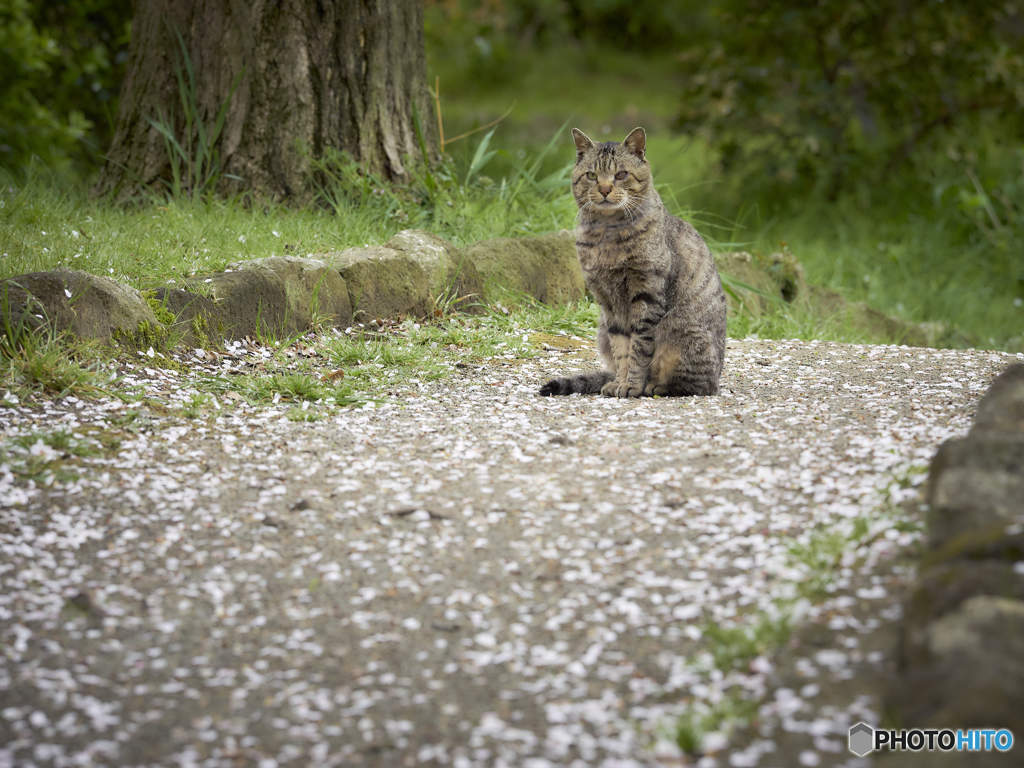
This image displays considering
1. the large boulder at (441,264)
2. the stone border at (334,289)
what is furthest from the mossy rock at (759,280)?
the large boulder at (441,264)

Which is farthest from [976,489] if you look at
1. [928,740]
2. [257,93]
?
[257,93]

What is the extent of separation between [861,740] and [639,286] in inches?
99.1

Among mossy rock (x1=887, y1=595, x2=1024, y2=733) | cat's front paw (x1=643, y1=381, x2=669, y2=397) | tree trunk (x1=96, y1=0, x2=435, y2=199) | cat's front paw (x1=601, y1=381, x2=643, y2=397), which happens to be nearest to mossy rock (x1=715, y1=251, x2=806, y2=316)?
cat's front paw (x1=643, y1=381, x2=669, y2=397)

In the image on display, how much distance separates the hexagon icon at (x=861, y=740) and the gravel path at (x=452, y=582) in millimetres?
20

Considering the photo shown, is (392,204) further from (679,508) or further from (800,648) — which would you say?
(800,648)

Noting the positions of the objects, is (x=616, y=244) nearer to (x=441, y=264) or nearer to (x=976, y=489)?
(x=441, y=264)

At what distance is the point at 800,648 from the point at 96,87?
7398 millimetres

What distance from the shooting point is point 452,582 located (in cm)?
245

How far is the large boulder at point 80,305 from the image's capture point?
11.6 feet

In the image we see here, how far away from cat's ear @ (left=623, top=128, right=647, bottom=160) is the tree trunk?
6.70 ft

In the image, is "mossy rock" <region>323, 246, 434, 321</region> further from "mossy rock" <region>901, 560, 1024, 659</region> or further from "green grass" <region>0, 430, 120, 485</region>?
"mossy rock" <region>901, 560, 1024, 659</region>

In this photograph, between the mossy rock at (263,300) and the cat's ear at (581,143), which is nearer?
the mossy rock at (263,300)

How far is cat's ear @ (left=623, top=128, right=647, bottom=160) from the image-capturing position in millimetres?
4156

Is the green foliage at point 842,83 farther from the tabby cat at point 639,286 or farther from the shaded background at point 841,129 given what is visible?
the tabby cat at point 639,286
